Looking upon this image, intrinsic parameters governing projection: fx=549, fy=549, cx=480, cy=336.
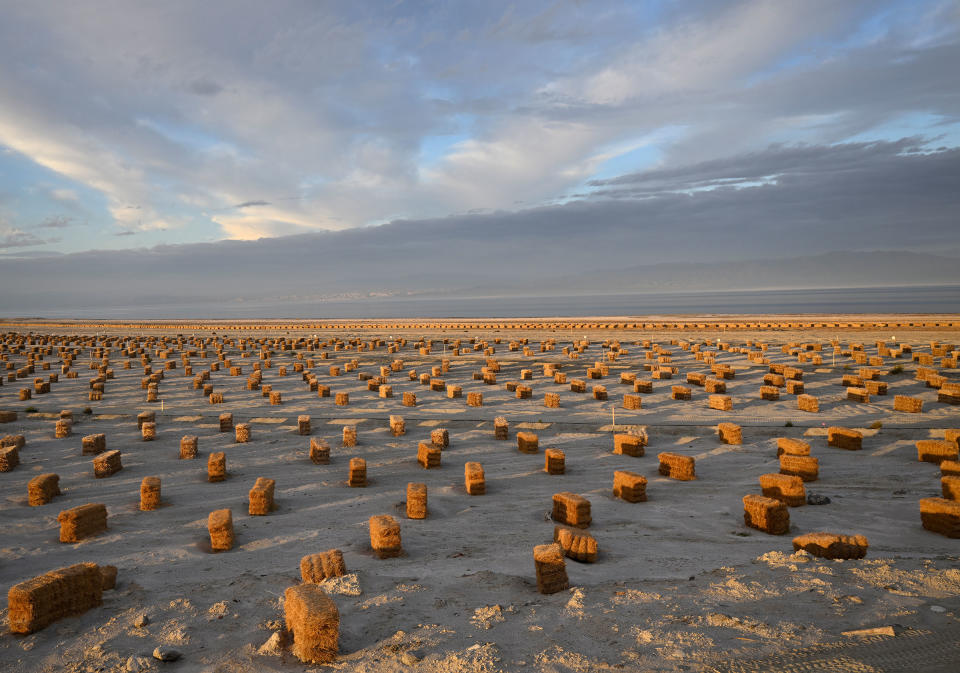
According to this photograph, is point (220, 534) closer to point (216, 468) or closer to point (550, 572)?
point (216, 468)

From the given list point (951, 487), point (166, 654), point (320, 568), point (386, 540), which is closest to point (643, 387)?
point (951, 487)

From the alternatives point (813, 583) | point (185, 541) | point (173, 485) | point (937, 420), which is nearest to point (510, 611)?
point (813, 583)

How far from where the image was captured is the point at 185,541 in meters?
8.96

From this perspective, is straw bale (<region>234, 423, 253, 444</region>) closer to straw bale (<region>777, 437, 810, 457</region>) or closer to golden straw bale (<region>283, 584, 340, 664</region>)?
golden straw bale (<region>283, 584, 340, 664</region>)

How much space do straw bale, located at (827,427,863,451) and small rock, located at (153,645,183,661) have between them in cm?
1548

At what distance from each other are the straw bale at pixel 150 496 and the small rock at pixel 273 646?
21.7 ft

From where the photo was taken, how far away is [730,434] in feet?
50.4

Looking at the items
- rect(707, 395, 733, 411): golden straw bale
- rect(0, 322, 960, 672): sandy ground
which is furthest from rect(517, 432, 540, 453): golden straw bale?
rect(707, 395, 733, 411): golden straw bale

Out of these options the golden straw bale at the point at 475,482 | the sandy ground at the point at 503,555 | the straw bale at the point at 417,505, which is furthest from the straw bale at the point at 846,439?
the straw bale at the point at 417,505

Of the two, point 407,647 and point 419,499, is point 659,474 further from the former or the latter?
point 407,647

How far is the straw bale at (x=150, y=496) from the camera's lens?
34.8ft

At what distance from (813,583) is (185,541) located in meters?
9.07

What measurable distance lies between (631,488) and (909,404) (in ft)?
46.8

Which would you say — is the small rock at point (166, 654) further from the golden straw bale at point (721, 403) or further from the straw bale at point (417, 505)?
the golden straw bale at point (721, 403)
